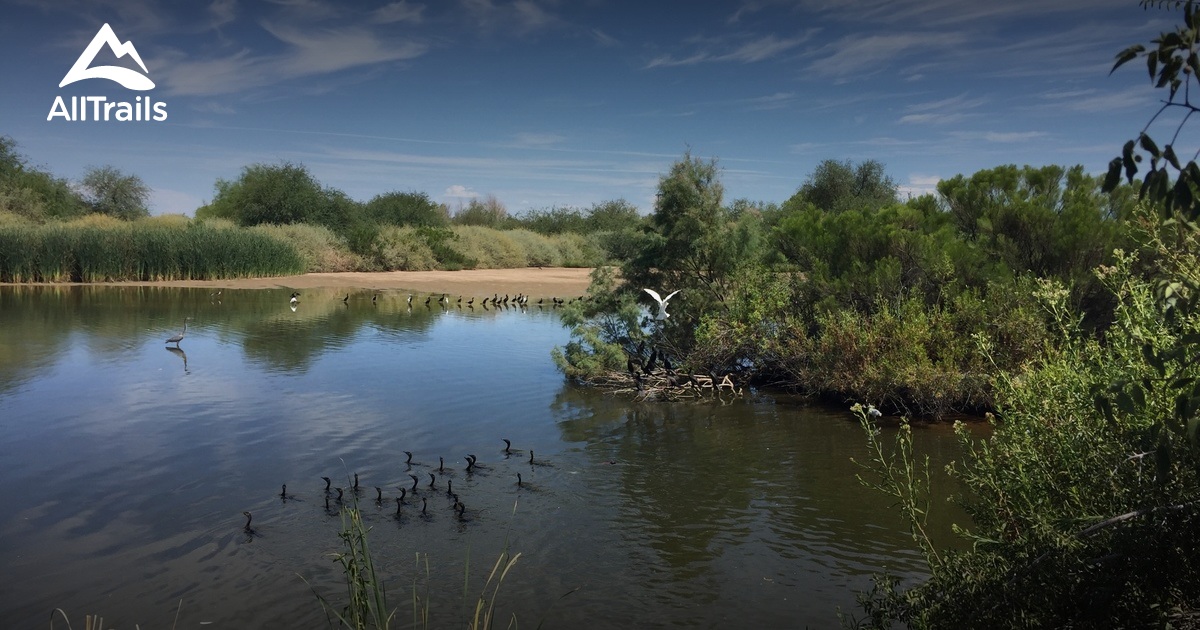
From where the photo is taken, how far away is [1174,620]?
411 centimetres

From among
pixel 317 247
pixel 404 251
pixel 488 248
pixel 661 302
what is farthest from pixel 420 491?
pixel 488 248

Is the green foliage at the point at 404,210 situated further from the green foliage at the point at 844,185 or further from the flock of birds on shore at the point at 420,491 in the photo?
the flock of birds on shore at the point at 420,491

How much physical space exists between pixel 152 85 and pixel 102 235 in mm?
15133

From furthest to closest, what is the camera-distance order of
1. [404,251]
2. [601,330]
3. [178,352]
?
[404,251] < [178,352] < [601,330]

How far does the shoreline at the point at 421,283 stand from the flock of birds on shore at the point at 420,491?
93.3 ft

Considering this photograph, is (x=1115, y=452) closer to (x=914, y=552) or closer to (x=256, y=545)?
(x=914, y=552)

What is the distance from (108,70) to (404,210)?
3934cm

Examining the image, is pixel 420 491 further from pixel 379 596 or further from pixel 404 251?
pixel 404 251

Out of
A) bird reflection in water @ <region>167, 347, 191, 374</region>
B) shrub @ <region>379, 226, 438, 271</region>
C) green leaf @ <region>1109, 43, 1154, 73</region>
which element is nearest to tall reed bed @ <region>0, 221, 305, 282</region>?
shrub @ <region>379, 226, 438, 271</region>

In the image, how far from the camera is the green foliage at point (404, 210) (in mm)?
66125

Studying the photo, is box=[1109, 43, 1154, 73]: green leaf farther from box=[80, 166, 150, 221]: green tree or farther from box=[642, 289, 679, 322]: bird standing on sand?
box=[80, 166, 150, 221]: green tree

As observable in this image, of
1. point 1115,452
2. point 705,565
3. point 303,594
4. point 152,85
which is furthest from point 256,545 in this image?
point 152,85

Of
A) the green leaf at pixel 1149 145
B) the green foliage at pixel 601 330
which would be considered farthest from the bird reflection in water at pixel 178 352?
the green leaf at pixel 1149 145

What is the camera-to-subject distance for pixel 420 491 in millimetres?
10148
